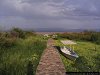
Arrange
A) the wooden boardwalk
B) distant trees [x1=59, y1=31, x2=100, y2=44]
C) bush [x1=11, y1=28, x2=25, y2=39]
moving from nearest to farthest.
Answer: the wooden boardwalk < bush [x1=11, y1=28, x2=25, y2=39] < distant trees [x1=59, y1=31, x2=100, y2=44]

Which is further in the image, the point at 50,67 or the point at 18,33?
the point at 18,33

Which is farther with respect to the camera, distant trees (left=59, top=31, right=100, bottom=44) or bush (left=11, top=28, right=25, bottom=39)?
distant trees (left=59, top=31, right=100, bottom=44)

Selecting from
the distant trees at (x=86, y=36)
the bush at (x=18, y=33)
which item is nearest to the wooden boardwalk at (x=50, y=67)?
the bush at (x=18, y=33)

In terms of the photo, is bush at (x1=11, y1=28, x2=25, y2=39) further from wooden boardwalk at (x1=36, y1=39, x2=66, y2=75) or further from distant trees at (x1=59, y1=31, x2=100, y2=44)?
wooden boardwalk at (x1=36, y1=39, x2=66, y2=75)

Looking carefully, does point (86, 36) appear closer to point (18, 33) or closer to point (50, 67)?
point (18, 33)

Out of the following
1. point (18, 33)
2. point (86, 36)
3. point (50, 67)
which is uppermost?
point (18, 33)

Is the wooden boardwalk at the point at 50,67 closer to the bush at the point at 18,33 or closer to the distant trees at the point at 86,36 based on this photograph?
the bush at the point at 18,33

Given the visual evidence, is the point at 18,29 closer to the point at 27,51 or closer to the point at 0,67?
the point at 27,51

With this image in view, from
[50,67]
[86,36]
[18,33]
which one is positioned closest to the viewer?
[50,67]

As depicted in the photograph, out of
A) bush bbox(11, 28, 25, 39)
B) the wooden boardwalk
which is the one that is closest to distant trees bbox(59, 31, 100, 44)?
bush bbox(11, 28, 25, 39)

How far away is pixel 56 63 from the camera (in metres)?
13.3

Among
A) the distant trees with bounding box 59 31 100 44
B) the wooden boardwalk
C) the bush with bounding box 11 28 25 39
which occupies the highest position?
the bush with bounding box 11 28 25 39

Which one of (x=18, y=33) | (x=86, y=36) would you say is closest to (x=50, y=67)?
(x=18, y=33)

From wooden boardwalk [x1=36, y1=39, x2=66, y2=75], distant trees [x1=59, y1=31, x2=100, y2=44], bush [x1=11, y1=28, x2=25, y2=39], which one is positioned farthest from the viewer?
distant trees [x1=59, y1=31, x2=100, y2=44]
